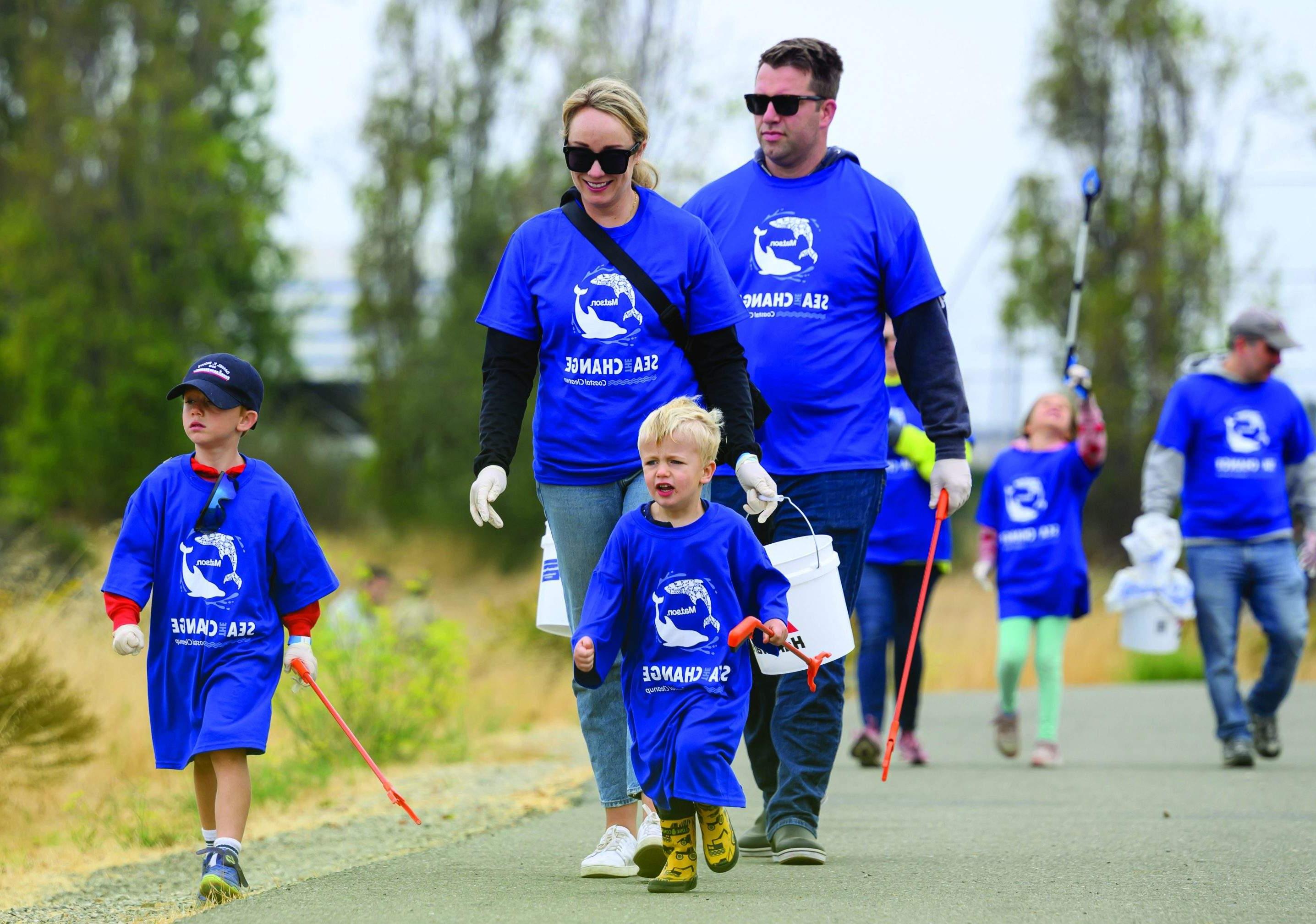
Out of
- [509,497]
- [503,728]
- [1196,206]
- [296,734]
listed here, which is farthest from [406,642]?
[1196,206]

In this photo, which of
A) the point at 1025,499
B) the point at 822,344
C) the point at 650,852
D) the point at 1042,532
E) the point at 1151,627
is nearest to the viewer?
the point at 650,852

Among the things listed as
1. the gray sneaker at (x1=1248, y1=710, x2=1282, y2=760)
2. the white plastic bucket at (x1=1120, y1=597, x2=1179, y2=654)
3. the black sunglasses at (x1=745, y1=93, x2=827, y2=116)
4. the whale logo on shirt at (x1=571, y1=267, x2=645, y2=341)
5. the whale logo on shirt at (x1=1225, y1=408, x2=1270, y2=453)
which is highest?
the black sunglasses at (x1=745, y1=93, x2=827, y2=116)

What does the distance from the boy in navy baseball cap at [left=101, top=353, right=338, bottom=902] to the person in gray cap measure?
4965 millimetres

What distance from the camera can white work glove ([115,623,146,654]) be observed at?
16.9ft

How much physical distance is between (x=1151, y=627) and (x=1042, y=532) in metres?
0.94

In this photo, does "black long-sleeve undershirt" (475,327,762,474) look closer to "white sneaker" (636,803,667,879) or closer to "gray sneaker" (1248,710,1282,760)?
"white sneaker" (636,803,667,879)

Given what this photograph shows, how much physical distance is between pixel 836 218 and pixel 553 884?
2246mm

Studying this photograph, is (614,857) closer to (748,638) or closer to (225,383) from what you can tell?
(748,638)

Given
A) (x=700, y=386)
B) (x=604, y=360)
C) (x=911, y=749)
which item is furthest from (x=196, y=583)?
(x=911, y=749)

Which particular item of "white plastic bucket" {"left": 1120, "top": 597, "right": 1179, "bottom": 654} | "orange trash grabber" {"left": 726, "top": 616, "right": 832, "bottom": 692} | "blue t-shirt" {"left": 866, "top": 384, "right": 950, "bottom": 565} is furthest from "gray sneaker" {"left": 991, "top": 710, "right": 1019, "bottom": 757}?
"orange trash grabber" {"left": 726, "top": 616, "right": 832, "bottom": 692}

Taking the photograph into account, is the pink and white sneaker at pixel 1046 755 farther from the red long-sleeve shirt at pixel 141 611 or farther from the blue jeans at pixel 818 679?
the red long-sleeve shirt at pixel 141 611

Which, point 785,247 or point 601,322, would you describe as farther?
point 785,247

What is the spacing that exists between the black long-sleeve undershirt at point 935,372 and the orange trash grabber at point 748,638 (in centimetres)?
90

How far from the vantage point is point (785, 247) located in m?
5.94
